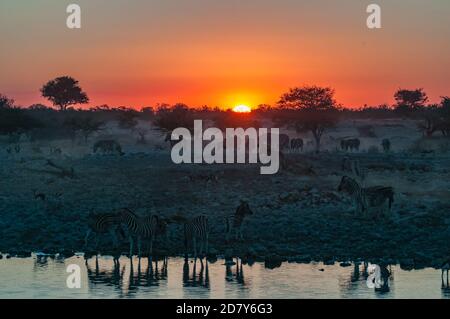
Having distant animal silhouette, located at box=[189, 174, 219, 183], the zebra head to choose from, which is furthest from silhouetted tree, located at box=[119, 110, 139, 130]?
the zebra head

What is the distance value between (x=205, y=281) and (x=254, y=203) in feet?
27.1

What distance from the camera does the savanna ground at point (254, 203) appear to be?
21781 millimetres

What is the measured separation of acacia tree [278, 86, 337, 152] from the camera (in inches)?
1871

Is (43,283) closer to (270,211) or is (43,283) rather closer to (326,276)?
(326,276)

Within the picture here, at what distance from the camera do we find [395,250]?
69.8ft

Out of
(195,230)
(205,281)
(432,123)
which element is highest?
(432,123)

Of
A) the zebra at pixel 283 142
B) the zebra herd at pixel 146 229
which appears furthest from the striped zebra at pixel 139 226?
the zebra at pixel 283 142

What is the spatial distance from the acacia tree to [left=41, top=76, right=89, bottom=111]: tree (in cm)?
2242

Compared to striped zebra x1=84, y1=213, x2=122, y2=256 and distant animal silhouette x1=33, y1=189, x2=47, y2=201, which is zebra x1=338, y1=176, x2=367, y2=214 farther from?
distant animal silhouette x1=33, y1=189, x2=47, y2=201

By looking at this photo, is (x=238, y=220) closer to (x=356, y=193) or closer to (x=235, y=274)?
(x=235, y=274)

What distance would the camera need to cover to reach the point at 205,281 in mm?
18406

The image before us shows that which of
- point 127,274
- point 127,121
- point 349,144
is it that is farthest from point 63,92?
point 127,274

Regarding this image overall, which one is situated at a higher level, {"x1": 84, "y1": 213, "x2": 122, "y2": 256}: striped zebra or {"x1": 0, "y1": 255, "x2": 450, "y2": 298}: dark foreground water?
{"x1": 84, "y1": 213, "x2": 122, "y2": 256}: striped zebra
